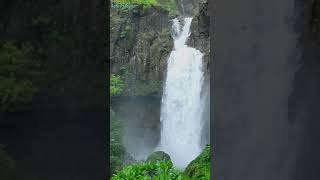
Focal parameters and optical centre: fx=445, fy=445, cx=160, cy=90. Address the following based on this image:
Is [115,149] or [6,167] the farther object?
[115,149]

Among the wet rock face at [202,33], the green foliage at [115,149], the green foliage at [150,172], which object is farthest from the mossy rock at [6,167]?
the wet rock face at [202,33]

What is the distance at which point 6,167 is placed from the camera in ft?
5.83

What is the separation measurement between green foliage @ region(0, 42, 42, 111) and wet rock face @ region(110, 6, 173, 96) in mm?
25829

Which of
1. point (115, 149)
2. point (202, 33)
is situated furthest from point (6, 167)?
point (202, 33)

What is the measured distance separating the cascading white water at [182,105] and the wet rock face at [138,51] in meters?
0.69

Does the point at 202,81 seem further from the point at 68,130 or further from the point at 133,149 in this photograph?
the point at 68,130

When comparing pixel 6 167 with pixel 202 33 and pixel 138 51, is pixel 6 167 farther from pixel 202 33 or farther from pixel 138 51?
pixel 138 51

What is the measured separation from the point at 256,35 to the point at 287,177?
0.83 metres

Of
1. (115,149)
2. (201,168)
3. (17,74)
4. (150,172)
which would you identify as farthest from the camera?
(115,149)

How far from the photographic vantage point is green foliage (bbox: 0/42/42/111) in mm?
1728

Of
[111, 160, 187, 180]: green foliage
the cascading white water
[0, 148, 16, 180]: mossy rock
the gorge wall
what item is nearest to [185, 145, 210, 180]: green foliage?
[111, 160, 187, 180]: green foliage

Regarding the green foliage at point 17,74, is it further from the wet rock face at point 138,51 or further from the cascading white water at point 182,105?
the wet rock face at point 138,51

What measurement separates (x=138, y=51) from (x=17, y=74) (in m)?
26.6

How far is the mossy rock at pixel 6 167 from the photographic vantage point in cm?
176
